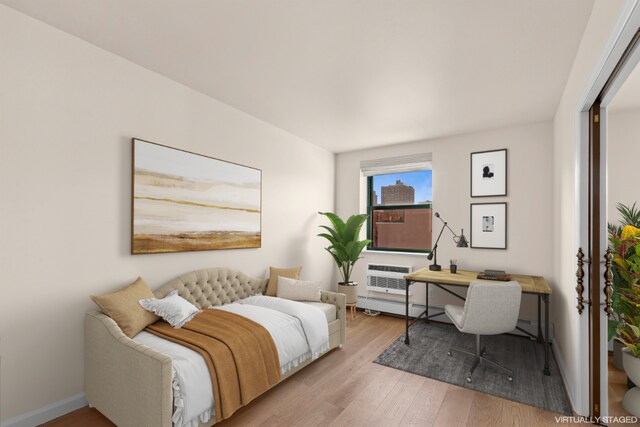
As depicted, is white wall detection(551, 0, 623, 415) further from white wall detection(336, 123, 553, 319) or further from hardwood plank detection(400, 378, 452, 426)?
hardwood plank detection(400, 378, 452, 426)

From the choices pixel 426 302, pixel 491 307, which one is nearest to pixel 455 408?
pixel 491 307

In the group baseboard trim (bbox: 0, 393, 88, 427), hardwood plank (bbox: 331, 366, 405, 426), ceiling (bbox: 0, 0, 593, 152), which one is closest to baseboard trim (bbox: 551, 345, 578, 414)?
hardwood plank (bbox: 331, 366, 405, 426)

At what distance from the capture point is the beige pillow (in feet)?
7.30

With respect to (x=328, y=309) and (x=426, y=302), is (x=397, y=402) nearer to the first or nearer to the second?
(x=328, y=309)

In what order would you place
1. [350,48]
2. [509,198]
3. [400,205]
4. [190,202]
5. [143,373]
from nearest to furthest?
[143,373]
[350,48]
[190,202]
[509,198]
[400,205]

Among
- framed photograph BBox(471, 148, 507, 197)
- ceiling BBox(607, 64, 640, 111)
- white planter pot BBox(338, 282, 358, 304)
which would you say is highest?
ceiling BBox(607, 64, 640, 111)

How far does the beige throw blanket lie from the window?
309 centimetres

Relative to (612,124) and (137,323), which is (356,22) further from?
(137,323)

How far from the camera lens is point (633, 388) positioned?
2154mm

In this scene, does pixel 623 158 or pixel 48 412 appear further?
pixel 623 158

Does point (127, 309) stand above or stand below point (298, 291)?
above

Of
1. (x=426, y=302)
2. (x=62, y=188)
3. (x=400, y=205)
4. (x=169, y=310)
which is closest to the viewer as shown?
(x=62, y=188)

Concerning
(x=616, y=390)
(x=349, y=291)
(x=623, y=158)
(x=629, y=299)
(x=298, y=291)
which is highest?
(x=623, y=158)

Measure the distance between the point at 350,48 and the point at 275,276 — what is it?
2541 millimetres
